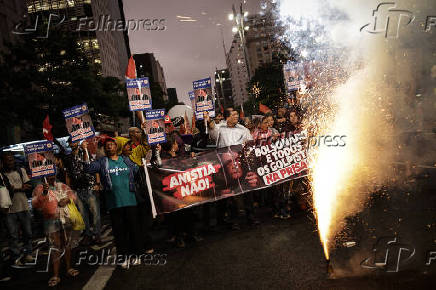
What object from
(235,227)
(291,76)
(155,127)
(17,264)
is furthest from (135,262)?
(291,76)

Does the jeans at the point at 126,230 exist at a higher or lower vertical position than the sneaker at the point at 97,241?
higher

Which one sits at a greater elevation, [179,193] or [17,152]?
[179,193]

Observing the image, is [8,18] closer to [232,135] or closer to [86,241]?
[86,241]

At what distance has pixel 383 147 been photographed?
32.5ft

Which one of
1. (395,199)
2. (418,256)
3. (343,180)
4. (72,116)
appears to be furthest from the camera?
(343,180)

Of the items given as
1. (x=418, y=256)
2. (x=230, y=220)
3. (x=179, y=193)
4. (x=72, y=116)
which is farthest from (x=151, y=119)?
(x=418, y=256)

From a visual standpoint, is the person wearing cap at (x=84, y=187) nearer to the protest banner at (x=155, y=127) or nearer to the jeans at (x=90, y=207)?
the jeans at (x=90, y=207)

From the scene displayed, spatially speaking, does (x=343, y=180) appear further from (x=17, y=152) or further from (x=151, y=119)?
(x=17, y=152)

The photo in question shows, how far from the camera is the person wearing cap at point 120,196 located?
4.96m

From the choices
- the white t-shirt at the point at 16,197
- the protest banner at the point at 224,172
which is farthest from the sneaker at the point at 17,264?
the protest banner at the point at 224,172

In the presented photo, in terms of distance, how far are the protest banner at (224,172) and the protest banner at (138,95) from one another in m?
1.72

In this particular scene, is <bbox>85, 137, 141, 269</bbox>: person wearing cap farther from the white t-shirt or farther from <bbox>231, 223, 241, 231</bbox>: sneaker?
the white t-shirt

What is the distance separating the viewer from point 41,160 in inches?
205

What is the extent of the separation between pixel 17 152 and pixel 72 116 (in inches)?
536
